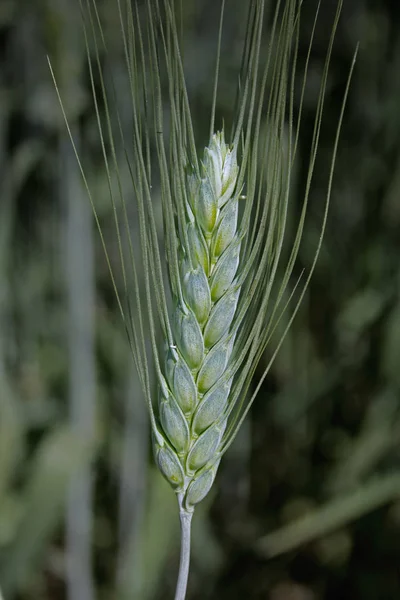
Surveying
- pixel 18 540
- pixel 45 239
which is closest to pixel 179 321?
pixel 18 540

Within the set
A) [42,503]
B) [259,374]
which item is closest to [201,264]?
[42,503]

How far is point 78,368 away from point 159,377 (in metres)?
0.65

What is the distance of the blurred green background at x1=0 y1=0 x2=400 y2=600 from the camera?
0.93 metres

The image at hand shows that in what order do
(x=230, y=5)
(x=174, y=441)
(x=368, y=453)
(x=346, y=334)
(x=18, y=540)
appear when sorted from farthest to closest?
(x=346, y=334), (x=368, y=453), (x=230, y=5), (x=18, y=540), (x=174, y=441)

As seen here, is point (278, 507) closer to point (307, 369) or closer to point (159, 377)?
point (307, 369)

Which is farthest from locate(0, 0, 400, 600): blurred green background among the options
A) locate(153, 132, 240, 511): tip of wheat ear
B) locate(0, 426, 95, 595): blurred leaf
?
locate(153, 132, 240, 511): tip of wheat ear

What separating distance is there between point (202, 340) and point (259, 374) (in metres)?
0.88

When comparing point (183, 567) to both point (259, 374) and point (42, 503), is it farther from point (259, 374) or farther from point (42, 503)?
point (259, 374)

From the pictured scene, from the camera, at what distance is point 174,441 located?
1.18 ft

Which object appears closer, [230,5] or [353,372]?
[230,5]

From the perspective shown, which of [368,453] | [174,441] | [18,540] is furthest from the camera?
[368,453]

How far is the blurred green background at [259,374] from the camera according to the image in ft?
3.05

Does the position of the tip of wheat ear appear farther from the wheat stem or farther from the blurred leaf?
the blurred leaf

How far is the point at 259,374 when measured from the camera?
Result: 4.07 feet
